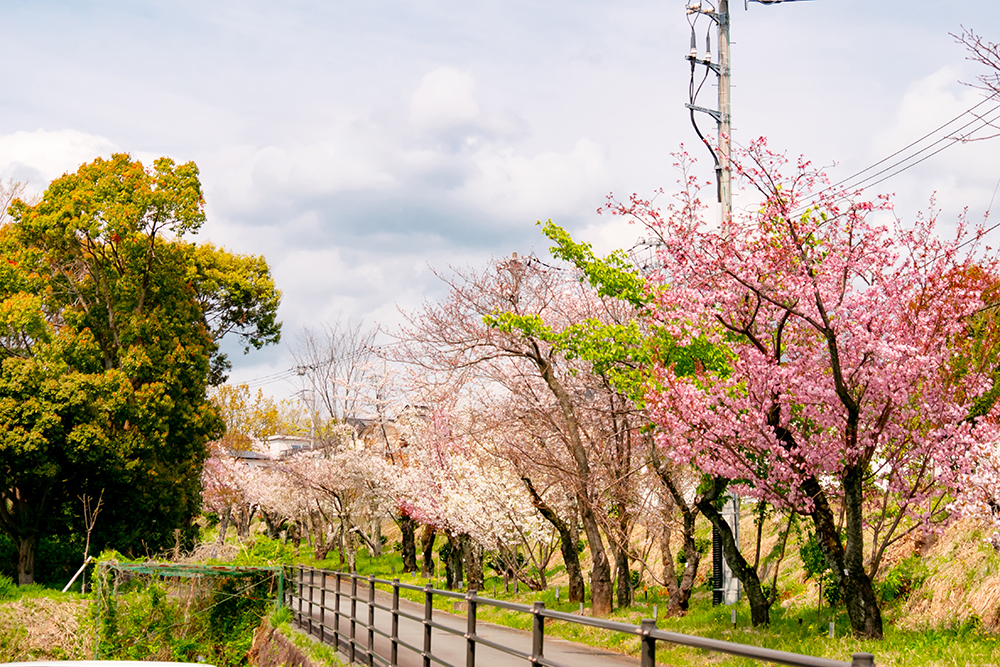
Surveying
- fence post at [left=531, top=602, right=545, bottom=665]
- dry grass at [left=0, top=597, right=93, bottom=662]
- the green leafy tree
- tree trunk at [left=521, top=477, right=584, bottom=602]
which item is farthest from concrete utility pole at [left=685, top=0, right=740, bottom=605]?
the green leafy tree

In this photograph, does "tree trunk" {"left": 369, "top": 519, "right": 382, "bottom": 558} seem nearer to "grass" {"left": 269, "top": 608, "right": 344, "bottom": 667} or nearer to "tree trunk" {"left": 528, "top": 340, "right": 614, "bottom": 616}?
"tree trunk" {"left": 528, "top": 340, "right": 614, "bottom": 616}

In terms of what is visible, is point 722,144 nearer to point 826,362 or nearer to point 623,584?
point 826,362

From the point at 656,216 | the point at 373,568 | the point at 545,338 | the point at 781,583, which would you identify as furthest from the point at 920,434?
the point at 373,568

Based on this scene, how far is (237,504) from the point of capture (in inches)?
2117

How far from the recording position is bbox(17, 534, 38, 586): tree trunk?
1014 inches

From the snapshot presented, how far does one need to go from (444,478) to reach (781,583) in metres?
12.3

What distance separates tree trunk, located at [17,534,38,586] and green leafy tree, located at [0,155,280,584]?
1.6 inches

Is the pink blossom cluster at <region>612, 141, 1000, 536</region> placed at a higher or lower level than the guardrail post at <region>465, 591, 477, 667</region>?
higher

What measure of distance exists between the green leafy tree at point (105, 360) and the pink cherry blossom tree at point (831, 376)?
1927cm

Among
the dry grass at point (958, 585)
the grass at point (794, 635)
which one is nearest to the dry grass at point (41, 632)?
the grass at point (794, 635)

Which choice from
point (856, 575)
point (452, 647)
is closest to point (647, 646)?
point (856, 575)

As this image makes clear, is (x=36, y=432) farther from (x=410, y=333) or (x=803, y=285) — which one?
(x=803, y=285)

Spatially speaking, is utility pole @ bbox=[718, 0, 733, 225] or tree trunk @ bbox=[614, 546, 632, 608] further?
tree trunk @ bbox=[614, 546, 632, 608]

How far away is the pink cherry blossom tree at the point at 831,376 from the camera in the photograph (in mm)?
10750
